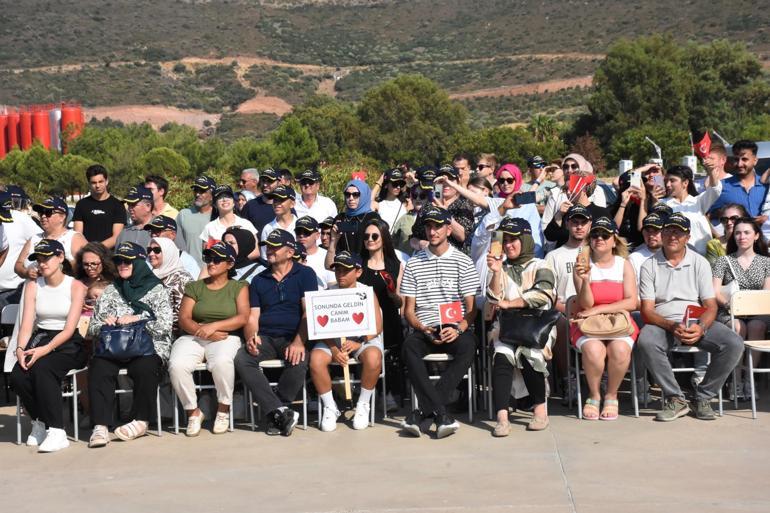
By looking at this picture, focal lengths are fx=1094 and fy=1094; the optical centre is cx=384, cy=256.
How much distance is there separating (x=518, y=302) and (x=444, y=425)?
40.8 inches

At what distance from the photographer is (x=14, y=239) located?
967 cm

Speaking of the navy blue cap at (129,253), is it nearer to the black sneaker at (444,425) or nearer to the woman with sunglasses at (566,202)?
the black sneaker at (444,425)

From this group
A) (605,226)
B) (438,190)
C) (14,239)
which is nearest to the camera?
(605,226)

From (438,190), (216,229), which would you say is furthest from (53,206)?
(438,190)

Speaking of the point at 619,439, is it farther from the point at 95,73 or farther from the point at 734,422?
the point at 95,73

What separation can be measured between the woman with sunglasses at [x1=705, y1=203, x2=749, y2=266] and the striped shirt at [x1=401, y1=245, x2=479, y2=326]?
6.70 feet

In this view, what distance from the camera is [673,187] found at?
9.52 meters

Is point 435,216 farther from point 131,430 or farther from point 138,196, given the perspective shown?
point 138,196

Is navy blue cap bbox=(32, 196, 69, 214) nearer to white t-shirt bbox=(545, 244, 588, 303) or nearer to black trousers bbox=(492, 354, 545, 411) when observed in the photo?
black trousers bbox=(492, 354, 545, 411)

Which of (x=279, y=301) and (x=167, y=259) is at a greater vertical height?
(x=167, y=259)

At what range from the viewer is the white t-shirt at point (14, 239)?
9.59 m

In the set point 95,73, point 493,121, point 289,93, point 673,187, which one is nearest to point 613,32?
point 493,121

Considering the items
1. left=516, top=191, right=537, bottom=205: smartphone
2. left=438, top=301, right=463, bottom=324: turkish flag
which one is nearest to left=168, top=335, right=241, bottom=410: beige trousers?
left=438, top=301, right=463, bottom=324: turkish flag

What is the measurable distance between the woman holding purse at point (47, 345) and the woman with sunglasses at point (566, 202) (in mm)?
3932
